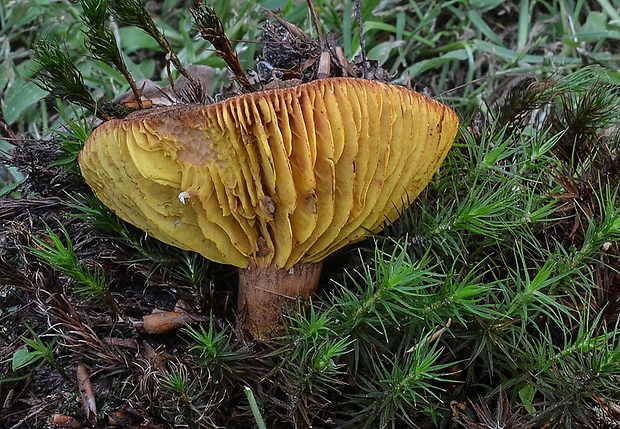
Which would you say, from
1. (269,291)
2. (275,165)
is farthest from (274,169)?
→ (269,291)

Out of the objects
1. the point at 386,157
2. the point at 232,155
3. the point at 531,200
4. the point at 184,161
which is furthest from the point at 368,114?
the point at 531,200

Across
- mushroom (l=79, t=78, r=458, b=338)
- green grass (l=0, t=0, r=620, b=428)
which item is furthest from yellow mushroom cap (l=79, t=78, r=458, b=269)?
green grass (l=0, t=0, r=620, b=428)

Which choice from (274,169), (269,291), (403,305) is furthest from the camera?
(269,291)

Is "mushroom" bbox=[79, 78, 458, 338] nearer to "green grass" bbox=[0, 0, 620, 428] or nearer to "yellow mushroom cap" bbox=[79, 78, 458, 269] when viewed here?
"yellow mushroom cap" bbox=[79, 78, 458, 269]

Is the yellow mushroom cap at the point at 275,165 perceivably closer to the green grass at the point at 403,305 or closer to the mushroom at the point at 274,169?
the mushroom at the point at 274,169

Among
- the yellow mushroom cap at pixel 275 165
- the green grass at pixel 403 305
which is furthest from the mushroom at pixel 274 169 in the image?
the green grass at pixel 403 305

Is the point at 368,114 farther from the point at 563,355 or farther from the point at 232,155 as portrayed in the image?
the point at 563,355

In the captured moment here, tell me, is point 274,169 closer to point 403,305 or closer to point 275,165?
point 275,165
